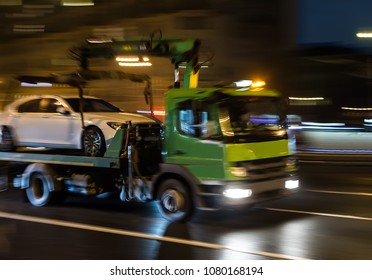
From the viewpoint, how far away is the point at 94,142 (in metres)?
9.34

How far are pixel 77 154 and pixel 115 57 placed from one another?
202 cm

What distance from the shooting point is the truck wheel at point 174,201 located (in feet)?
25.9

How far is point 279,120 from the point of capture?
8312 mm

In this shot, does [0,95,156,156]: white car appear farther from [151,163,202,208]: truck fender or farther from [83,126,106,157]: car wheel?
[151,163,202,208]: truck fender

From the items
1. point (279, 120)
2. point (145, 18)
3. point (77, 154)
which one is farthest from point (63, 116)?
point (145, 18)

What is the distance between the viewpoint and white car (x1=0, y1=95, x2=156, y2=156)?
30.5ft

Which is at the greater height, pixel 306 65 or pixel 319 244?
pixel 306 65

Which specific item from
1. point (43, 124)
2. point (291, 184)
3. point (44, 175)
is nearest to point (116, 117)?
point (43, 124)

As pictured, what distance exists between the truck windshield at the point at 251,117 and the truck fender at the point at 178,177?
2.94 feet

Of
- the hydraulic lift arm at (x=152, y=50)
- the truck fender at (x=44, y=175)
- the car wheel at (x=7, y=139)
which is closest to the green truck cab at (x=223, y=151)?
the hydraulic lift arm at (x=152, y=50)

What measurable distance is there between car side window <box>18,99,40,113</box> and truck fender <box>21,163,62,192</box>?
1138mm

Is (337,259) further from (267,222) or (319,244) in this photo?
(267,222)

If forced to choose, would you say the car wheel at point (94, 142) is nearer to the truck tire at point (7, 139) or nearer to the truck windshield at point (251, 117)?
the truck tire at point (7, 139)

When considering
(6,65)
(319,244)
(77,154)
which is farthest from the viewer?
(6,65)
